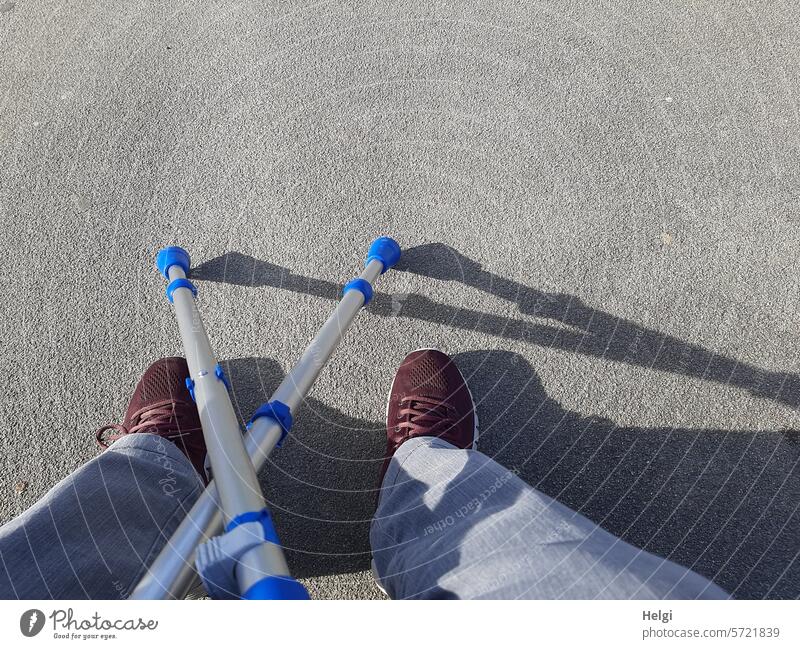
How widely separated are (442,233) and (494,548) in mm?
593

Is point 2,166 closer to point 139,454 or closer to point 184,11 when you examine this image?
point 184,11

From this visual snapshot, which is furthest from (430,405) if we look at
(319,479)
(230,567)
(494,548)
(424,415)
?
(230,567)

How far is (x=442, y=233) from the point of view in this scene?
43.0 inches

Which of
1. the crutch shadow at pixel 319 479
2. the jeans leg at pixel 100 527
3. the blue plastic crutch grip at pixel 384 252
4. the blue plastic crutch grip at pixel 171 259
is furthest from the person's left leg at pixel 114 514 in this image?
the blue plastic crutch grip at pixel 384 252

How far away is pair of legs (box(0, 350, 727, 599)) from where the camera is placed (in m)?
0.63

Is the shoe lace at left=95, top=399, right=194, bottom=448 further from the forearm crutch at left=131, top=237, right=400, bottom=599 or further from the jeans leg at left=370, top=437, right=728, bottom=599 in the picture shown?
the jeans leg at left=370, top=437, right=728, bottom=599

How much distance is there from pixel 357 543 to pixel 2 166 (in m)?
0.97

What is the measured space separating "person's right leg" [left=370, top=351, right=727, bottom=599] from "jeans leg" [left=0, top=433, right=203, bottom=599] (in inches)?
10.6

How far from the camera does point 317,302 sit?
3.43 ft

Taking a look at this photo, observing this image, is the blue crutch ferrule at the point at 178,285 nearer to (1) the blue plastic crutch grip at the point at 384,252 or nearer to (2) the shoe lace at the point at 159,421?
(2) the shoe lace at the point at 159,421

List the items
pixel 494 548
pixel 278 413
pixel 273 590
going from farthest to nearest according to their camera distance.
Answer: pixel 278 413 → pixel 494 548 → pixel 273 590

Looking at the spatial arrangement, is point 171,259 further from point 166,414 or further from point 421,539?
point 421,539

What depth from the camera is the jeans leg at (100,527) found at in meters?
0.65

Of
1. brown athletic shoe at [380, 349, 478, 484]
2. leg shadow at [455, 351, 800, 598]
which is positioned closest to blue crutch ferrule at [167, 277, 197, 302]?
brown athletic shoe at [380, 349, 478, 484]
